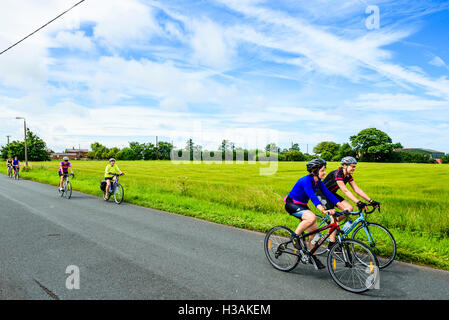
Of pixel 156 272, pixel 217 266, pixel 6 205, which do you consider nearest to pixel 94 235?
pixel 156 272

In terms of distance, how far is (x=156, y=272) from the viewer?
4875mm

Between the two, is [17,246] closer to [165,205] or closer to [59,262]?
[59,262]

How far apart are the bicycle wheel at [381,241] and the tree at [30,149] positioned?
125997 mm

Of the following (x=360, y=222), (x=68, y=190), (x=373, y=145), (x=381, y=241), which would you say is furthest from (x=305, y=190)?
(x=373, y=145)

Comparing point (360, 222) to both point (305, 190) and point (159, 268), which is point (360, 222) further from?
point (159, 268)

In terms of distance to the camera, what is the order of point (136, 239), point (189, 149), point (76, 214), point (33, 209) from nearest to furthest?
point (136, 239) < point (76, 214) < point (33, 209) < point (189, 149)

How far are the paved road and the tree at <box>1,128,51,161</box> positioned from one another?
12018 centimetres

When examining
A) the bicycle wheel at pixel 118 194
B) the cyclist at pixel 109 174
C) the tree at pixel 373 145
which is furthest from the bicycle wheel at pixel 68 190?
the tree at pixel 373 145

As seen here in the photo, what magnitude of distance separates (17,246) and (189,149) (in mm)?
124123

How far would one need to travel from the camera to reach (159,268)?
5062 millimetres

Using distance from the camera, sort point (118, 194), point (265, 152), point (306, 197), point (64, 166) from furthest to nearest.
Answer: point (265, 152) → point (64, 166) → point (118, 194) → point (306, 197)

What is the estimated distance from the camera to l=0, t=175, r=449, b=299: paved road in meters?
4.12

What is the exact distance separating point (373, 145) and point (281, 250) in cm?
9919

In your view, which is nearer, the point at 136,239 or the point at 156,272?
the point at 156,272
